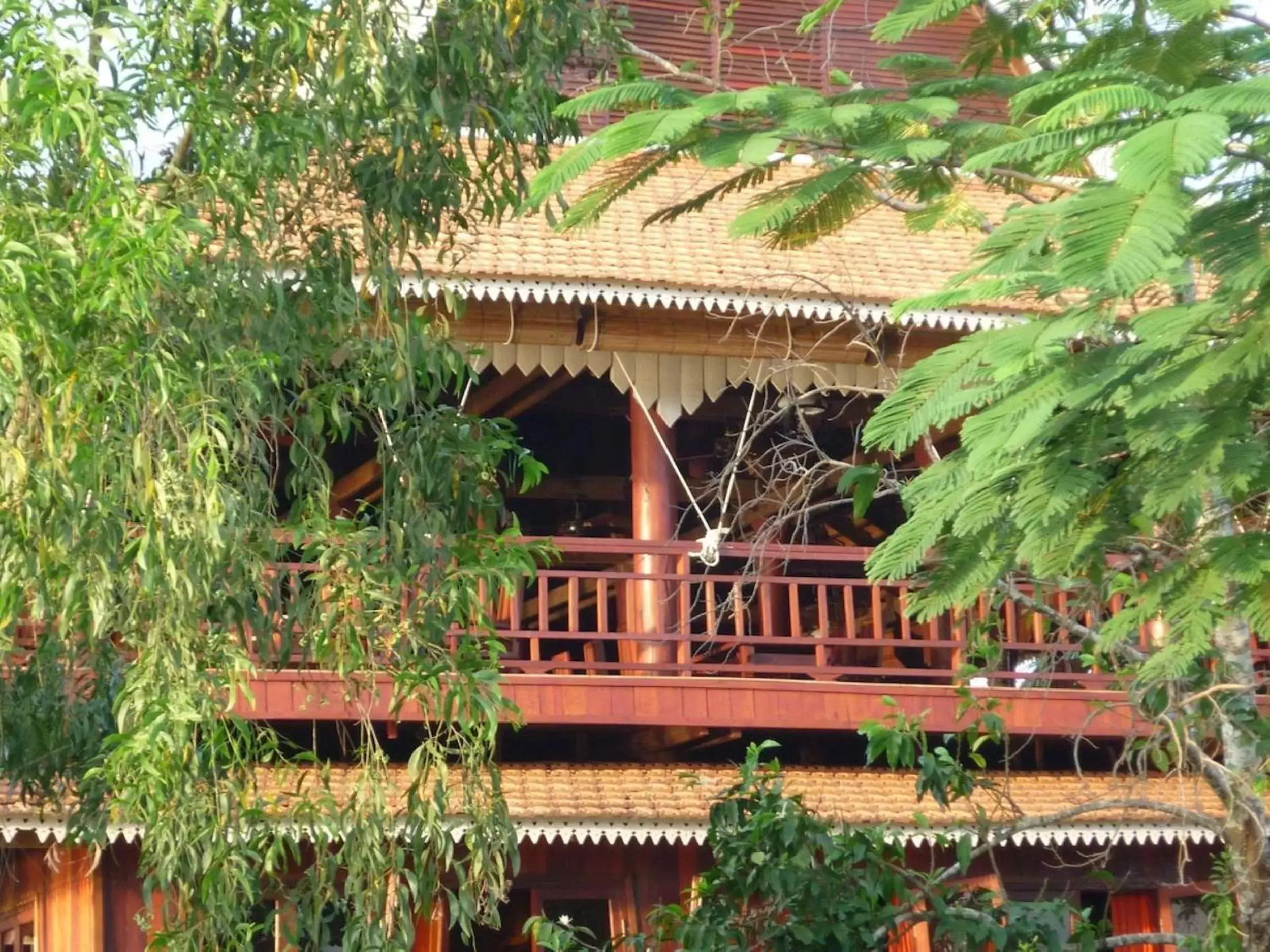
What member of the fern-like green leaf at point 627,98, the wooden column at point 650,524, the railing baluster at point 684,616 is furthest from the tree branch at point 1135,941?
the fern-like green leaf at point 627,98

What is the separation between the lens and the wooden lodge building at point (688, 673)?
928 centimetres

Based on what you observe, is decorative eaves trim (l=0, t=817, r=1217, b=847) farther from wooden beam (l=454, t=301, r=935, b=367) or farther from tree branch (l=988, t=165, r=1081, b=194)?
tree branch (l=988, t=165, r=1081, b=194)

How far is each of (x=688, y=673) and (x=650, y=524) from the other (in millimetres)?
781

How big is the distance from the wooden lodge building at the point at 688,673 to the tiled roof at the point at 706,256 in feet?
0.06

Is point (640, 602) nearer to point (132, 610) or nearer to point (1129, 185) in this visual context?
point (132, 610)

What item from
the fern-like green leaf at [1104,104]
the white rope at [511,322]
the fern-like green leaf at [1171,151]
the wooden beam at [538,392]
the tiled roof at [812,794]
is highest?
the white rope at [511,322]

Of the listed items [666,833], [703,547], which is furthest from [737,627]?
[666,833]

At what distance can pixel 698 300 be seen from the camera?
30.8ft

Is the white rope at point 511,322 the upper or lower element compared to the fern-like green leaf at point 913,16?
upper

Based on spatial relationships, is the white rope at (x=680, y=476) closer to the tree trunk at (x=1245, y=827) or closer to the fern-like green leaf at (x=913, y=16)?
the tree trunk at (x=1245, y=827)

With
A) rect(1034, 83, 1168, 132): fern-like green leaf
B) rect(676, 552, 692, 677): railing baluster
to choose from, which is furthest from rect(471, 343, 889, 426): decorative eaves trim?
rect(1034, 83, 1168, 132): fern-like green leaf

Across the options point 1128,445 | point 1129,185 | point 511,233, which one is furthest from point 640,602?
point 1129,185

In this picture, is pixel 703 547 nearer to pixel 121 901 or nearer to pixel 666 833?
pixel 666 833

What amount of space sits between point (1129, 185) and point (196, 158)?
10.6 feet
